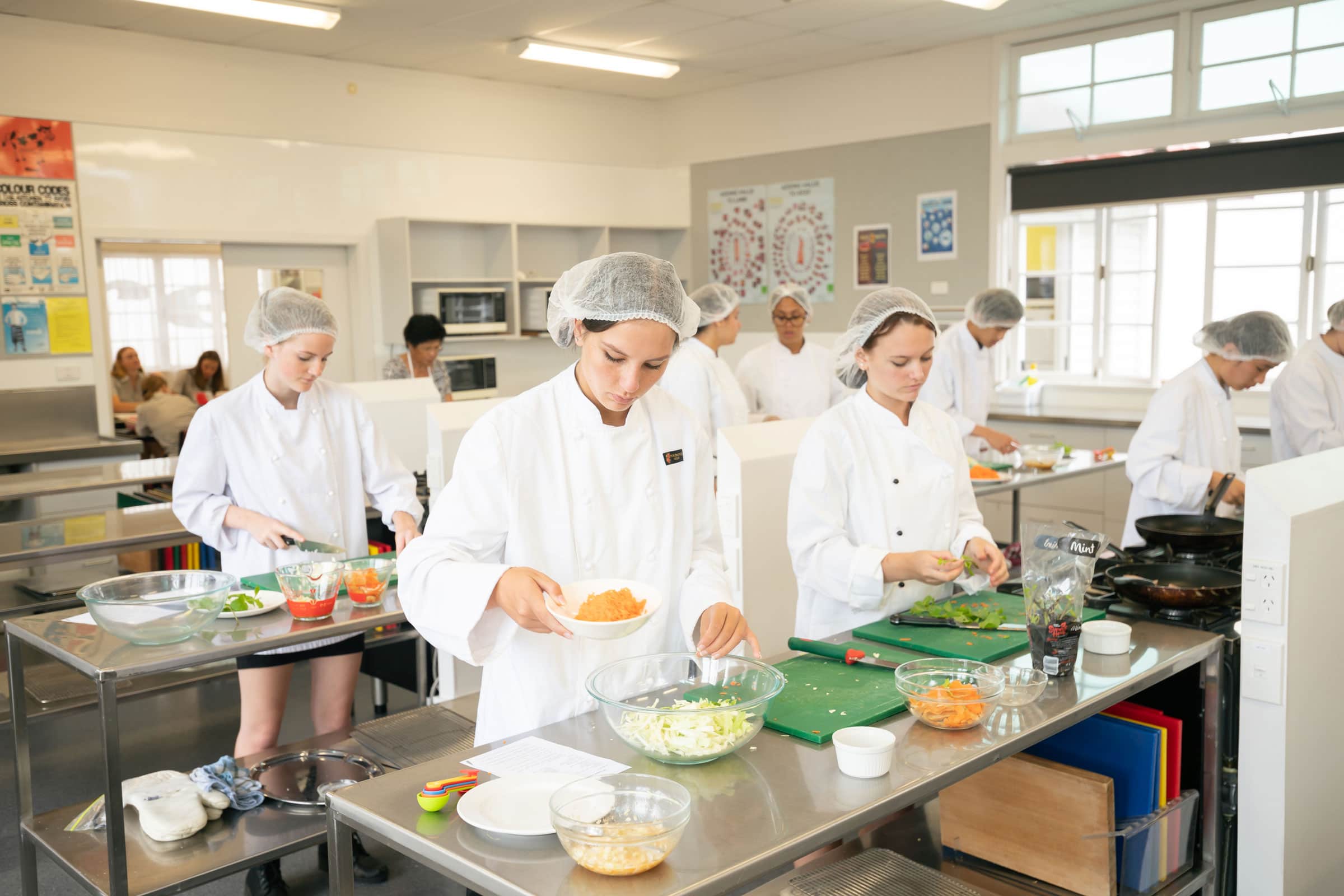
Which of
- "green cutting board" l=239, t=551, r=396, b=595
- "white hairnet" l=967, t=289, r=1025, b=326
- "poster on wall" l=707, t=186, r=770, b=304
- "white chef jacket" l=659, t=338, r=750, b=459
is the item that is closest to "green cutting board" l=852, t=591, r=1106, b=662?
"green cutting board" l=239, t=551, r=396, b=595

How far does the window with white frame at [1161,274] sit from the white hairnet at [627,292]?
17.4ft

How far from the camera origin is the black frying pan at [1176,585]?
2320 mm

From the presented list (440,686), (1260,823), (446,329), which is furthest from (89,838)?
(446,329)

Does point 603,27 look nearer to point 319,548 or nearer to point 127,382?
point 127,382

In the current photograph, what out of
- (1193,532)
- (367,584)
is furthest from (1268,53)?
(367,584)

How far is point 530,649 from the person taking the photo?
1839 millimetres

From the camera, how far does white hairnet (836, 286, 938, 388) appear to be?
8.07 ft

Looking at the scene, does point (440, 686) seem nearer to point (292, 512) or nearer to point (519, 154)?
point (292, 512)

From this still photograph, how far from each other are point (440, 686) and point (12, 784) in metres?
1.46

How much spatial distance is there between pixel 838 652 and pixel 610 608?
62cm

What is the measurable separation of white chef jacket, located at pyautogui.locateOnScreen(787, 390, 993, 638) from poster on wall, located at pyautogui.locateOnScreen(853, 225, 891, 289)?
4914 millimetres

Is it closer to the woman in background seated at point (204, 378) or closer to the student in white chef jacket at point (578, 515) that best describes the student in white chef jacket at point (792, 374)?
the woman in background seated at point (204, 378)

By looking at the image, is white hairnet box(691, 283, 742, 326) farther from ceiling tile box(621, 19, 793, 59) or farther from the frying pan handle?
the frying pan handle

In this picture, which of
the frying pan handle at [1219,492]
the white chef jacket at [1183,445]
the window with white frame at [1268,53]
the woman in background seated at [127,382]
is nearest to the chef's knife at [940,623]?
the frying pan handle at [1219,492]
